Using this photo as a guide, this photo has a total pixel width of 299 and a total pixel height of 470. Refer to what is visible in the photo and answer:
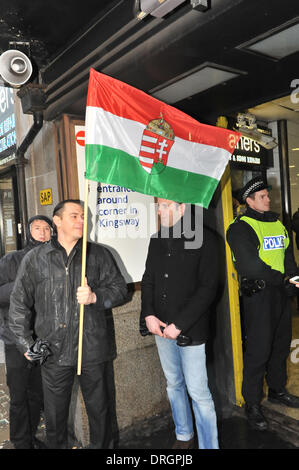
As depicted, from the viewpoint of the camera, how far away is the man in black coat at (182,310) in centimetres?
295

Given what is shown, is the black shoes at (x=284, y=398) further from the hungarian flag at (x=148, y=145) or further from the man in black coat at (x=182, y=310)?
the hungarian flag at (x=148, y=145)

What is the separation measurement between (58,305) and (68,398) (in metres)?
0.73

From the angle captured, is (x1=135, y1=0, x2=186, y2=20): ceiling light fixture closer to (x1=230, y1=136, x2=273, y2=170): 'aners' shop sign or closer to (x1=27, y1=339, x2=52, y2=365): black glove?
(x1=230, y1=136, x2=273, y2=170): 'aners' shop sign

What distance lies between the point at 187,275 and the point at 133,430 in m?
1.78

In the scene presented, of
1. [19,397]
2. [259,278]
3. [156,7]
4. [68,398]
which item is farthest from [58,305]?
[156,7]

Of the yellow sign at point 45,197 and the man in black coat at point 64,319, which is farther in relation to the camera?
the yellow sign at point 45,197

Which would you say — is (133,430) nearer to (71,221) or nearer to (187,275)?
(187,275)

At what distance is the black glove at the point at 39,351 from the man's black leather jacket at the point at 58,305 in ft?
0.16

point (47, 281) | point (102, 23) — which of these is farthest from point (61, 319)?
point (102, 23)

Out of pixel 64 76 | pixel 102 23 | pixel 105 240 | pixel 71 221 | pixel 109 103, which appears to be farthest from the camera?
pixel 105 240

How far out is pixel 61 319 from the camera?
2854 millimetres

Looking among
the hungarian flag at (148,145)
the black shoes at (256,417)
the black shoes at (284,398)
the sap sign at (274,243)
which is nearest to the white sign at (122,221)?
the hungarian flag at (148,145)

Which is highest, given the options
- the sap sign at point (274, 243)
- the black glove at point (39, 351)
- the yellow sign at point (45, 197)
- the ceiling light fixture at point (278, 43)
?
the ceiling light fixture at point (278, 43)

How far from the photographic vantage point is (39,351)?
9.11 ft
